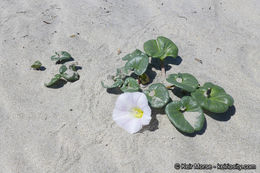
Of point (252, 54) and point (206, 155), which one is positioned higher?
point (252, 54)

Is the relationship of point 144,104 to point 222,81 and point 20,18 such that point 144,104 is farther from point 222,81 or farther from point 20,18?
point 20,18

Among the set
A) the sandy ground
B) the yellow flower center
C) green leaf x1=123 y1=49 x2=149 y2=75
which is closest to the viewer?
the sandy ground

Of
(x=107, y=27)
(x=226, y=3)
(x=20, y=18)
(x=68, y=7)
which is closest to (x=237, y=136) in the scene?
(x=107, y=27)

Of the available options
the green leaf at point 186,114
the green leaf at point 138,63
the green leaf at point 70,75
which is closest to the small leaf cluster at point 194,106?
the green leaf at point 186,114

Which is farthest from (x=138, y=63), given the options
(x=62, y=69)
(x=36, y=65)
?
(x=36, y=65)

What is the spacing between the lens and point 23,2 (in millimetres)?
3230

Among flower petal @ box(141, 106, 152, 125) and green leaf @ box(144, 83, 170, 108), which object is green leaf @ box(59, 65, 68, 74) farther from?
flower petal @ box(141, 106, 152, 125)

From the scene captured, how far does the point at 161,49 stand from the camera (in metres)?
2.41

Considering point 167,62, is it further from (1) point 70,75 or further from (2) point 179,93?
(1) point 70,75

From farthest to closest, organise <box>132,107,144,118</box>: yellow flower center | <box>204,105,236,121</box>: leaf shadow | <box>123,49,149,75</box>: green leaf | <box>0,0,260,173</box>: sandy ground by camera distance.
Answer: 1. <box>123,49,149,75</box>: green leaf
2. <box>204,105,236,121</box>: leaf shadow
3. <box>132,107,144,118</box>: yellow flower center
4. <box>0,0,260,173</box>: sandy ground

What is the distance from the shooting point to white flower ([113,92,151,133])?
187 cm

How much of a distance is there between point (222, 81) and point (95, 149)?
1318 millimetres

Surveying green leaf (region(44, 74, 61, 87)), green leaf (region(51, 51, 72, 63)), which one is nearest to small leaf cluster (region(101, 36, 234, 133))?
green leaf (region(44, 74, 61, 87))

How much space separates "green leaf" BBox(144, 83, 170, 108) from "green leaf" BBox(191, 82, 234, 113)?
0.70 feet
